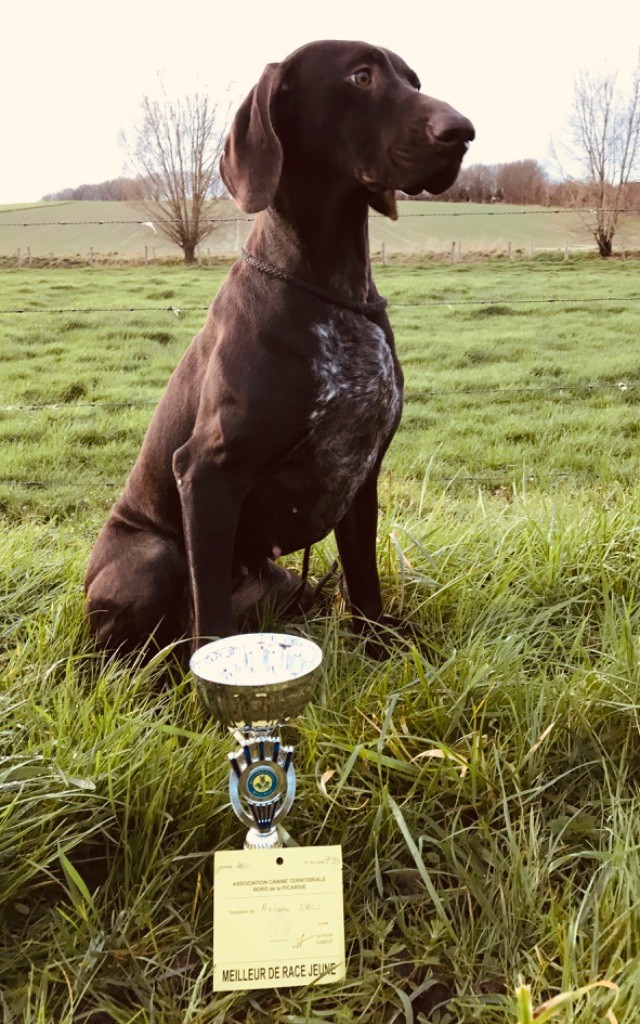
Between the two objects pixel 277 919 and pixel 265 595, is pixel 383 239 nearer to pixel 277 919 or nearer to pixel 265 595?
pixel 265 595

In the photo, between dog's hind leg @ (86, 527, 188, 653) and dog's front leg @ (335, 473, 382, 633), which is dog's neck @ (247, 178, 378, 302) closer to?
dog's front leg @ (335, 473, 382, 633)

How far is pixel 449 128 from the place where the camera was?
4.73 ft

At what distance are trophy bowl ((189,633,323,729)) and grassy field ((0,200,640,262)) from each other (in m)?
7.03

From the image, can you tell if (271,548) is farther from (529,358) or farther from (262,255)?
(529,358)

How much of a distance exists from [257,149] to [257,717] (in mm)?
1012

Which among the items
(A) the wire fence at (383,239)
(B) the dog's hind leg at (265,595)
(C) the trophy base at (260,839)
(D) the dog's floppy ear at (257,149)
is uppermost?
(A) the wire fence at (383,239)

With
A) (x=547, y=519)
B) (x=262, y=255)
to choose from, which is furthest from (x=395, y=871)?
(x=547, y=519)

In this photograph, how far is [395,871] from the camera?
4.77ft

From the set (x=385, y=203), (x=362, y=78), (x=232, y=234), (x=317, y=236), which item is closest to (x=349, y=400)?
(x=317, y=236)

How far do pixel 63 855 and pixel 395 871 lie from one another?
21.6 inches

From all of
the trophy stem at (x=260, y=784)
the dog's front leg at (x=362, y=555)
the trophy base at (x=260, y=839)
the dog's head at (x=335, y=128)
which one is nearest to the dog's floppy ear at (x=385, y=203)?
the dog's head at (x=335, y=128)

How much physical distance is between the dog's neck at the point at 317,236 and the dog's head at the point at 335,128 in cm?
4

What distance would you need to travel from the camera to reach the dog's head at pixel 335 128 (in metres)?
1.51

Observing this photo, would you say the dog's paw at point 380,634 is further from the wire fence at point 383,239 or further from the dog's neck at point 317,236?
the wire fence at point 383,239
